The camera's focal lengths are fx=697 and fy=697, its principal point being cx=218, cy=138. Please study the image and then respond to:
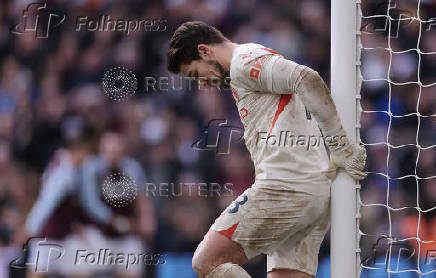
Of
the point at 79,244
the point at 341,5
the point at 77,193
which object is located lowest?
the point at 79,244

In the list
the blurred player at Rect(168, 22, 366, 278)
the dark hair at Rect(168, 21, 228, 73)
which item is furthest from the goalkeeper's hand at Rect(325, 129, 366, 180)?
the dark hair at Rect(168, 21, 228, 73)

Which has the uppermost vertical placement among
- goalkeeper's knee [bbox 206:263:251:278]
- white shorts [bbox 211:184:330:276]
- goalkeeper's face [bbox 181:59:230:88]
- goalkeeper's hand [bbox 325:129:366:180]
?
goalkeeper's face [bbox 181:59:230:88]

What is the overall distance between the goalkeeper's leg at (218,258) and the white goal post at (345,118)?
1.25 ft

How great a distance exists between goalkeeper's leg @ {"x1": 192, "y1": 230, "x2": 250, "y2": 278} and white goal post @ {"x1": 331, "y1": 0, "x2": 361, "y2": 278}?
0.38 m

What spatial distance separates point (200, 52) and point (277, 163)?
54 centimetres

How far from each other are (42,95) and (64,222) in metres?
1.10

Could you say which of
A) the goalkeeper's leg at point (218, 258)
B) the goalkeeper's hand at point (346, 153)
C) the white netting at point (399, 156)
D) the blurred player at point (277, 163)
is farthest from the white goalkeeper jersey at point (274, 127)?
the white netting at point (399, 156)

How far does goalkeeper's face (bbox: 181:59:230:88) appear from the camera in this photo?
2.69 meters

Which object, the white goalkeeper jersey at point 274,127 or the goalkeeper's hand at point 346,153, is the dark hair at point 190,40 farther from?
the goalkeeper's hand at point 346,153

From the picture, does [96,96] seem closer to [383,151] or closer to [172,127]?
[172,127]

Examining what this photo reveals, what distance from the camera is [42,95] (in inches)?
205

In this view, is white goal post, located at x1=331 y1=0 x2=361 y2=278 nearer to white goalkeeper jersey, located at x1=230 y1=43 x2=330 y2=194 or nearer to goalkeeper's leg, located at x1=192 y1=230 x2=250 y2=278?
white goalkeeper jersey, located at x1=230 y1=43 x2=330 y2=194

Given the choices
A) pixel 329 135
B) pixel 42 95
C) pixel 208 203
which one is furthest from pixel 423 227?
pixel 42 95

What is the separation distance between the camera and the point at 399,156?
15.1 feet
